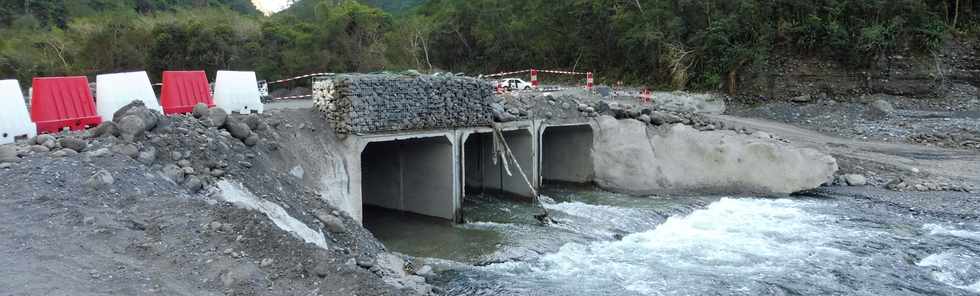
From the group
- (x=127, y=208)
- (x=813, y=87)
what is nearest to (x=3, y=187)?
A: (x=127, y=208)

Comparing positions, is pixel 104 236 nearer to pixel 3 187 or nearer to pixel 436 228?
pixel 3 187

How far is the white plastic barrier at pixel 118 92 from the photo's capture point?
11172 mm

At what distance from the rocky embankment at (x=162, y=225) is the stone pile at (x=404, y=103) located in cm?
315

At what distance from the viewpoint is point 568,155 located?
21.3 metres

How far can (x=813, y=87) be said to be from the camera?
92.7ft

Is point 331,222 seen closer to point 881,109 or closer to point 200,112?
point 200,112

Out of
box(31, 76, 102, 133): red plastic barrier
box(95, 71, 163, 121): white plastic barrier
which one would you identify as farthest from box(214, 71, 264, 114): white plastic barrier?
box(31, 76, 102, 133): red plastic barrier

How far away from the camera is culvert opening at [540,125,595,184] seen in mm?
20625

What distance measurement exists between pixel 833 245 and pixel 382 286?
942 cm

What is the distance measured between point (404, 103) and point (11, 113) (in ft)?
22.9

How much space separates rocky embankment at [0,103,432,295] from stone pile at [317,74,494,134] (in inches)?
124

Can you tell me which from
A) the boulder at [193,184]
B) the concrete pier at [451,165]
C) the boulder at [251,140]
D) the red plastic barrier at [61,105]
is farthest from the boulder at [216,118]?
the concrete pier at [451,165]

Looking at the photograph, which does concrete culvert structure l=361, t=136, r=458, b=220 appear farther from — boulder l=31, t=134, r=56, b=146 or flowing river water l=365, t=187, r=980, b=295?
boulder l=31, t=134, r=56, b=146

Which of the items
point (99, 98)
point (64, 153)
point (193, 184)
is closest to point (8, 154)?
point (64, 153)
